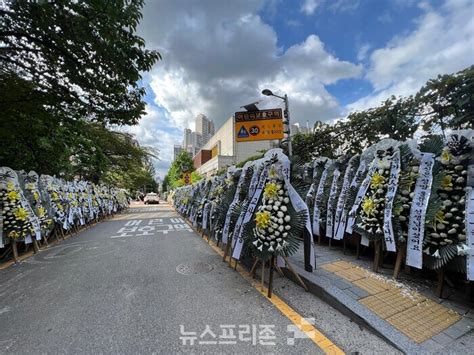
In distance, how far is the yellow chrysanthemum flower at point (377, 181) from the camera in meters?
3.29

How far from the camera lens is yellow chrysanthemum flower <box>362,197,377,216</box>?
3252 millimetres

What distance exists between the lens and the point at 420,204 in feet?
9.07

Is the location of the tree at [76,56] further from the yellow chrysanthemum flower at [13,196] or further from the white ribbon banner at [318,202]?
the white ribbon banner at [318,202]

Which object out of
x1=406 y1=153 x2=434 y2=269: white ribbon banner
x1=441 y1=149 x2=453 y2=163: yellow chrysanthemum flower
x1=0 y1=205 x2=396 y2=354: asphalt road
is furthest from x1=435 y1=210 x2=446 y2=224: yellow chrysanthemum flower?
x1=0 y1=205 x2=396 y2=354: asphalt road

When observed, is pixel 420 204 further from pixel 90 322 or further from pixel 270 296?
pixel 90 322

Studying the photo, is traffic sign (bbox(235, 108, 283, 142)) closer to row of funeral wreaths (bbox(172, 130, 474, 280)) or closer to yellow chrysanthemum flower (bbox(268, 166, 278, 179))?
row of funeral wreaths (bbox(172, 130, 474, 280))

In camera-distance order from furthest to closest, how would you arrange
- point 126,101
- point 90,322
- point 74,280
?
point 126,101 < point 74,280 < point 90,322

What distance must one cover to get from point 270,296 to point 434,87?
5.15 m

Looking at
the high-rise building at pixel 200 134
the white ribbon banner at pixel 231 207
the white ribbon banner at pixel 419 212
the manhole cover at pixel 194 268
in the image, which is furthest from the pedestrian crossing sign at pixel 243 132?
the high-rise building at pixel 200 134

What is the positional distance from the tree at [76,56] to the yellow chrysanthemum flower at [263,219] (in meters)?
3.79

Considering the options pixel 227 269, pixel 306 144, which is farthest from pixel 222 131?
pixel 227 269

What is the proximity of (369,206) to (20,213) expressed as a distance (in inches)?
262

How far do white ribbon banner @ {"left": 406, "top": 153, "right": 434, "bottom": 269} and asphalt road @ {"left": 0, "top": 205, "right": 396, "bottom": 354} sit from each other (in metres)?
1.23

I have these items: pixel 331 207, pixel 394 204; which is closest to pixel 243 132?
pixel 331 207
